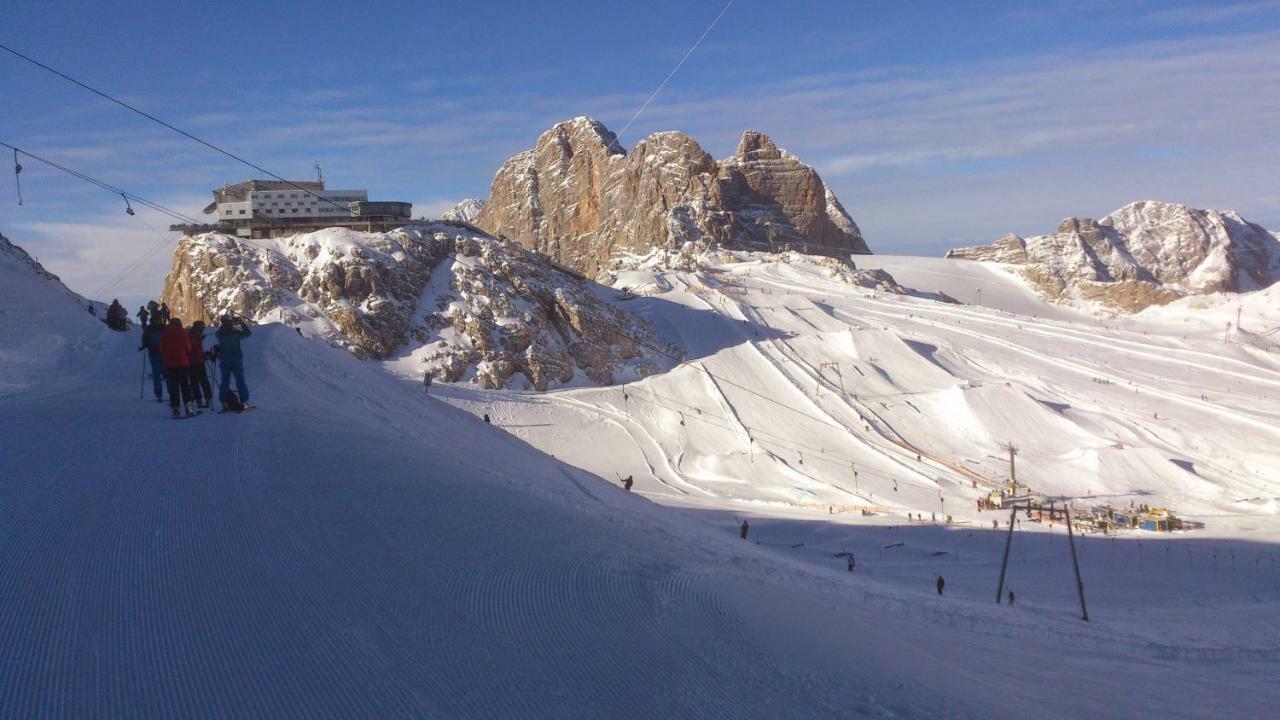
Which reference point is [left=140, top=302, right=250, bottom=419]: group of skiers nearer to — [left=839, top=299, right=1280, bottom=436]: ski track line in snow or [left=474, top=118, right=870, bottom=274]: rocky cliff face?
[left=839, top=299, right=1280, bottom=436]: ski track line in snow

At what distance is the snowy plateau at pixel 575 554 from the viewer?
4.54 m

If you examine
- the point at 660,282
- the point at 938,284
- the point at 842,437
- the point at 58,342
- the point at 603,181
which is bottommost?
the point at 842,437

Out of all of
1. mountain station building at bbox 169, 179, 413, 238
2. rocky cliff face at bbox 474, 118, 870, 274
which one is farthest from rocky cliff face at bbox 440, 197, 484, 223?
mountain station building at bbox 169, 179, 413, 238

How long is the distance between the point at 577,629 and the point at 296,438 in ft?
12.7

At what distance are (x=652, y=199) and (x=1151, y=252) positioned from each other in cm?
10229

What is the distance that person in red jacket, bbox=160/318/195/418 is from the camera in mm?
8656

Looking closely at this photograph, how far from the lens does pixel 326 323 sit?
1480 inches

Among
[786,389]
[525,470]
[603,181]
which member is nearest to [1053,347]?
[786,389]

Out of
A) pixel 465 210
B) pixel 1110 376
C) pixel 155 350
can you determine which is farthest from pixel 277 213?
pixel 465 210

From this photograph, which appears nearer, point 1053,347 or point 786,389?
point 786,389

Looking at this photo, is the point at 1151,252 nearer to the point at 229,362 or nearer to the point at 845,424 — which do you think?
the point at 845,424

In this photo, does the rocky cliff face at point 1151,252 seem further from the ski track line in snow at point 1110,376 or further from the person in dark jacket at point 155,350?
the person in dark jacket at point 155,350

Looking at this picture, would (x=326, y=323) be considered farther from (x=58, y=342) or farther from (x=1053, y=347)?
(x=1053, y=347)

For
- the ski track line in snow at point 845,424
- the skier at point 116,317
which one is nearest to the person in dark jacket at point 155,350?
the skier at point 116,317
